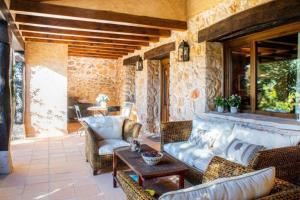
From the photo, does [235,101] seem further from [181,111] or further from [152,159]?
[152,159]

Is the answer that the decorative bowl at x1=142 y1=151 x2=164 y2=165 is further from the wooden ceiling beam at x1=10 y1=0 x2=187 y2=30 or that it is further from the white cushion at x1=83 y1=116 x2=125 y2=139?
the wooden ceiling beam at x1=10 y1=0 x2=187 y2=30

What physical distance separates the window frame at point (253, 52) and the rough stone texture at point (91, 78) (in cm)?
619

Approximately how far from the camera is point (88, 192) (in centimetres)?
286

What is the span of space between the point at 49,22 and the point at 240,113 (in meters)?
3.47

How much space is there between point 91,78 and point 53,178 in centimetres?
662

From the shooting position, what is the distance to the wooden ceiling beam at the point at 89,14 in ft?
11.4

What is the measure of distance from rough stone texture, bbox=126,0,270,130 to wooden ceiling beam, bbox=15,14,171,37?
57 cm

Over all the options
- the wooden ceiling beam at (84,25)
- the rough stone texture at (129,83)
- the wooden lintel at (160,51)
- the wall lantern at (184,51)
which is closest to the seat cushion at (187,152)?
the wall lantern at (184,51)

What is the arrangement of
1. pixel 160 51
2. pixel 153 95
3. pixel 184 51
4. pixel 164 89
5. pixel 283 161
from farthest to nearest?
pixel 153 95
pixel 164 89
pixel 160 51
pixel 184 51
pixel 283 161

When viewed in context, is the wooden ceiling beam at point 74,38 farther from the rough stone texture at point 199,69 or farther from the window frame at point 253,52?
the window frame at point 253,52

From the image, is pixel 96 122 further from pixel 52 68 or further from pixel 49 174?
pixel 52 68

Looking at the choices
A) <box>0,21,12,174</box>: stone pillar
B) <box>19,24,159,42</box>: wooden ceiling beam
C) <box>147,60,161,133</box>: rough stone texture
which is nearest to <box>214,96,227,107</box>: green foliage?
<box>19,24,159,42</box>: wooden ceiling beam

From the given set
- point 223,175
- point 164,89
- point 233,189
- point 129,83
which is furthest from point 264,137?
point 129,83

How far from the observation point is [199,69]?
13.7 feet
